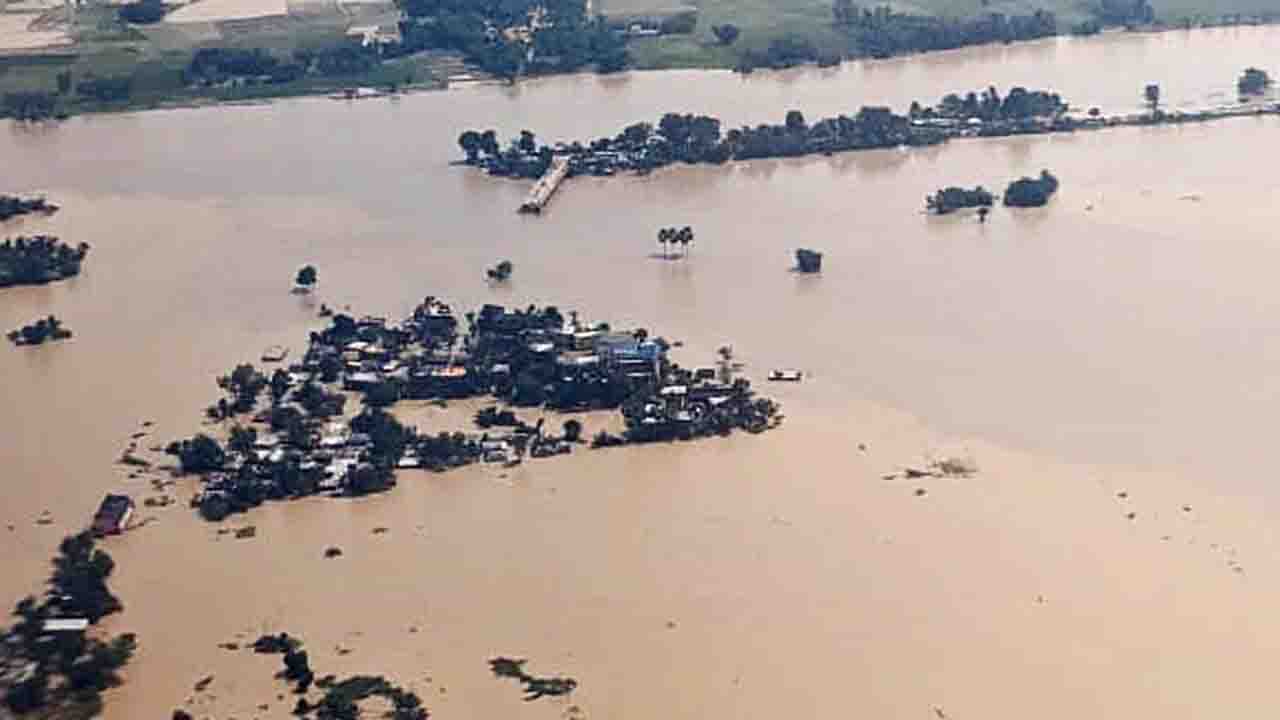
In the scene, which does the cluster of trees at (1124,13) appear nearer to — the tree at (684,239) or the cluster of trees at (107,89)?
the tree at (684,239)

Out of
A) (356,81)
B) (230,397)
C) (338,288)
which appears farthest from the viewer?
(356,81)

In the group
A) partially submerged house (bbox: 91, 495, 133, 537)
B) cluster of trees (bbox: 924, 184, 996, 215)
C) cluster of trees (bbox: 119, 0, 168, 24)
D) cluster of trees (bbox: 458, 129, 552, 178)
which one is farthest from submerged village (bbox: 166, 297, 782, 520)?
cluster of trees (bbox: 119, 0, 168, 24)

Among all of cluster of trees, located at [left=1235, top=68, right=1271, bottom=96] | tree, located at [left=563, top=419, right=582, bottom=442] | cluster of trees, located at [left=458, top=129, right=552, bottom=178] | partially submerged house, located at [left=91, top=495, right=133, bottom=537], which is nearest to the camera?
partially submerged house, located at [left=91, top=495, right=133, bottom=537]

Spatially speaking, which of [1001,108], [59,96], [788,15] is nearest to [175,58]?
[59,96]

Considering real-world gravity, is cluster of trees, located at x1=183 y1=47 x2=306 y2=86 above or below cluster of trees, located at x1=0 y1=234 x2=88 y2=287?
above

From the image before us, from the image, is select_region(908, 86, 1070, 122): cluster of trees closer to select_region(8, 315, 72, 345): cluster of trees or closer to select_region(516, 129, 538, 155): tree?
select_region(516, 129, 538, 155): tree

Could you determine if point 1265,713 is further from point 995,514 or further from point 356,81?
point 356,81

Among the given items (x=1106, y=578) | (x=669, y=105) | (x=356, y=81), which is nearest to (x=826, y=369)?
(x=1106, y=578)
